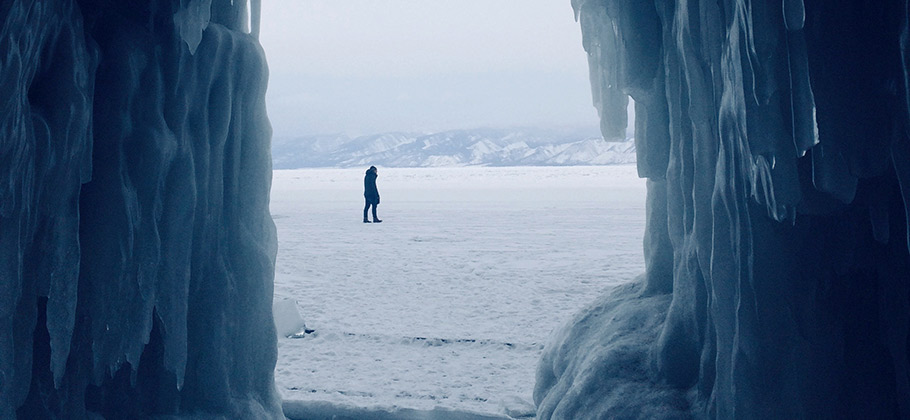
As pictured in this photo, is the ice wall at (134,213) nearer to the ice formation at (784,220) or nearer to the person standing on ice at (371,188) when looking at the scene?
the ice formation at (784,220)

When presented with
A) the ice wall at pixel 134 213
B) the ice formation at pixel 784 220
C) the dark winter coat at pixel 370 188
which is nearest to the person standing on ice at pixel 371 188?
the dark winter coat at pixel 370 188

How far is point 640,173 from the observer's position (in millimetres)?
4480

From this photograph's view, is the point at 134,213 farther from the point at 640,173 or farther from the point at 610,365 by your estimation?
the point at 640,173

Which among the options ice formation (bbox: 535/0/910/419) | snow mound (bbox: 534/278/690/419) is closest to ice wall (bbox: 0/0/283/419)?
snow mound (bbox: 534/278/690/419)

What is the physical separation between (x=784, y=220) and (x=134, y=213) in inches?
116

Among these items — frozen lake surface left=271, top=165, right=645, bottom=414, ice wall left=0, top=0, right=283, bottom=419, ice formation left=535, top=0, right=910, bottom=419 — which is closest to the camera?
ice formation left=535, top=0, right=910, bottom=419

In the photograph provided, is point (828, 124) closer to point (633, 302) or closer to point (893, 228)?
point (893, 228)

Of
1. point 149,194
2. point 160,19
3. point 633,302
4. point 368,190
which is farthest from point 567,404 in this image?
point 368,190

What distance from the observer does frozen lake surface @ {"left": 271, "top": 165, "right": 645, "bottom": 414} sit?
5.79 m

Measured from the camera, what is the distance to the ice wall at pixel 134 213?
2.74 m

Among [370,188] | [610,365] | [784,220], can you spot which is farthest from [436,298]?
[370,188]

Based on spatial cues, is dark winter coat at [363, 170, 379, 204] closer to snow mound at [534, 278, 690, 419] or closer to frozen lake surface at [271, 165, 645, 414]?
frozen lake surface at [271, 165, 645, 414]

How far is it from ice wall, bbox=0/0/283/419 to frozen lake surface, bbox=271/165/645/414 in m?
1.56

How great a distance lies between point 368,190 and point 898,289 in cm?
1485
